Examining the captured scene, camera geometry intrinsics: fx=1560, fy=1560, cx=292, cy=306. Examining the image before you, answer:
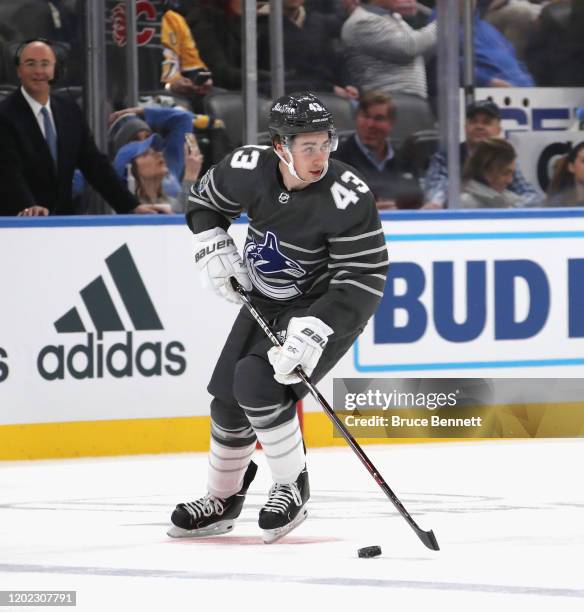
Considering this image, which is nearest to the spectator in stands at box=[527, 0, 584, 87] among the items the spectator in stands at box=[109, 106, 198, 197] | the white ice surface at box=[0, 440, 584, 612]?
the spectator in stands at box=[109, 106, 198, 197]

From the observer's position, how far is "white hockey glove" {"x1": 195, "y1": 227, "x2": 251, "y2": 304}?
4508mm

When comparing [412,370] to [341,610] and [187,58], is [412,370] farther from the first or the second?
[341,610]

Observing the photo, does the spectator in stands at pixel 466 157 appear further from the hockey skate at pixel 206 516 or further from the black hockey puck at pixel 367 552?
the black hockey puck at pixel 367 552

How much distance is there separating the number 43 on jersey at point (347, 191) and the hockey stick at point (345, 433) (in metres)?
0.41

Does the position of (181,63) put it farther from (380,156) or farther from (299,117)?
(299,117)

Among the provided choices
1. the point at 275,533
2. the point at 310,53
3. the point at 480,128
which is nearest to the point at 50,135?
the point at 310,53

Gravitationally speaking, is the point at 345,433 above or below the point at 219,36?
below

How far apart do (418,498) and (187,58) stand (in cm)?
262

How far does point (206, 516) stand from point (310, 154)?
1104 mm

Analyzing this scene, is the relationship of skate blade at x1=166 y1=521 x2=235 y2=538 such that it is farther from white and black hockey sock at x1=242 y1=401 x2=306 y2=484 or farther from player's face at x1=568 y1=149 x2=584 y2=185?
player's face at x1=568 y1=149 x2=584 y2=185

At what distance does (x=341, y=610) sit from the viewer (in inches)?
131

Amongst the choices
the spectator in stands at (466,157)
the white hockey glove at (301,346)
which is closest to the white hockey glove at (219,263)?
the white hockey glove at (301,346)

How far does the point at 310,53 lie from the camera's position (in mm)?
7250

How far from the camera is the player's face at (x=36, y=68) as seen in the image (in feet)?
21.2
